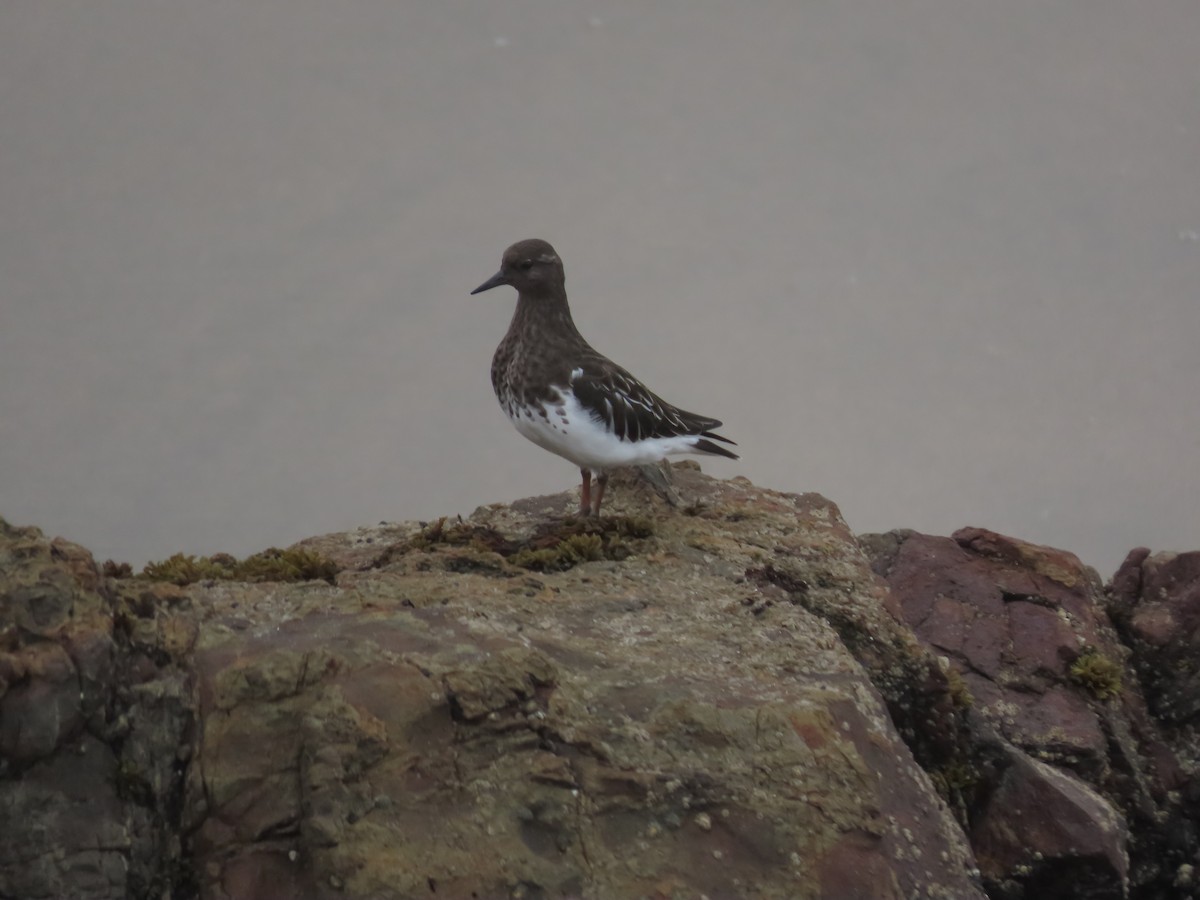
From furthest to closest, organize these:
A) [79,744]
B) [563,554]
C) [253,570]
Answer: [563,554], [253,570], [79,744]

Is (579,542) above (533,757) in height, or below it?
above

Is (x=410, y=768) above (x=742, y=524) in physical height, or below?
below

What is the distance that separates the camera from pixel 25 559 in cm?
443

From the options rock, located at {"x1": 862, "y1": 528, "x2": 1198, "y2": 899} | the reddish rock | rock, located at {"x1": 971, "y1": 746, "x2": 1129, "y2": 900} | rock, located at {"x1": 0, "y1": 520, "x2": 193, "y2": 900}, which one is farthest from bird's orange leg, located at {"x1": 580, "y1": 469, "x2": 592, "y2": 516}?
rock, located at {"x1": 0, "y1": 520, "x2": 193, "y2": 900}

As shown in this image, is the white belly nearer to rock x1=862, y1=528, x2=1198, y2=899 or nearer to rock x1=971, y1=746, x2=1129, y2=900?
rock x1=862, y1=528, x2=1198, y2=899

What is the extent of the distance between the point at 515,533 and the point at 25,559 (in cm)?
261

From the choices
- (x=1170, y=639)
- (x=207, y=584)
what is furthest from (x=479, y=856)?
(x=1170, y=639)

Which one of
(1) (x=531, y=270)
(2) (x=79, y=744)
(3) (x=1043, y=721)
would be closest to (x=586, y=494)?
(1) (x=531, y=270)

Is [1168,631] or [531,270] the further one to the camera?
[531,270]

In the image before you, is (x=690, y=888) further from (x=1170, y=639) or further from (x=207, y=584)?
(x=1170, y=639)

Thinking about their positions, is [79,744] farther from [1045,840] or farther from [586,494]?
[1045,840]

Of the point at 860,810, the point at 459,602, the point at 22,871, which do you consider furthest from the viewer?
the point at 459,602

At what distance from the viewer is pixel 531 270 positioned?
7426mm

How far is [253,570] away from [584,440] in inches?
73.6
